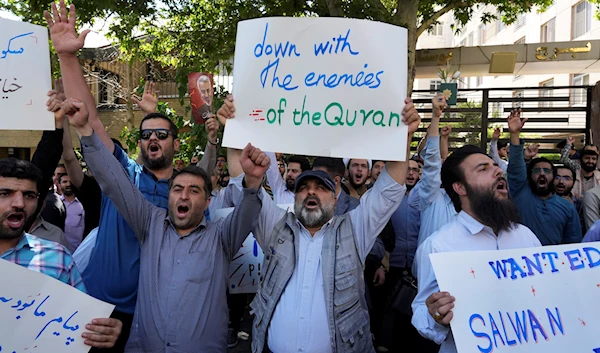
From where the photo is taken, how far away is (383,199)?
8.62 ft

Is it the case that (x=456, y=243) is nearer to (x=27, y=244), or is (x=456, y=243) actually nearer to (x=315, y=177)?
(x=315, y=177)

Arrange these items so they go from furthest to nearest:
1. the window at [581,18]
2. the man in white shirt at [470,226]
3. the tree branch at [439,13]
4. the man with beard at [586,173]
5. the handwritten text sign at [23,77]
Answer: the window at [581,18], the tree branch at [439,13], the man with beard at [586,173], the handwritten text sign at [23,77], the man in white shirt at [470,226]

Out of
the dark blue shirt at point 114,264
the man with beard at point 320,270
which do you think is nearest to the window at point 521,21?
the man with beard at point 320,270

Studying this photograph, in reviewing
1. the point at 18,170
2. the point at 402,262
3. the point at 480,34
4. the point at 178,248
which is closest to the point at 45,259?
the point at 18,170

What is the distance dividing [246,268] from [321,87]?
1802mm

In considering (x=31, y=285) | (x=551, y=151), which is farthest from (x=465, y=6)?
(x=31, y=285)

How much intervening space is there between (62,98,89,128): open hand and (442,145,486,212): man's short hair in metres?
1.88

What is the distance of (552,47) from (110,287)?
43.0ft

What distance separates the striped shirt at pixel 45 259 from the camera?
2.18 meters

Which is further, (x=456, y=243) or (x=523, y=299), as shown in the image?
(x=456, y=243)

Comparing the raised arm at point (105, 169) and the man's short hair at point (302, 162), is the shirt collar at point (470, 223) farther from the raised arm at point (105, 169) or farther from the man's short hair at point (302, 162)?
the man's short hair at point (302, 162)

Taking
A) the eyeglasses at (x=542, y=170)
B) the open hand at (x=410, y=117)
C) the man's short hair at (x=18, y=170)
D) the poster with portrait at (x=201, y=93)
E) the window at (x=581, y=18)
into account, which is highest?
the window at (x=581, y=18)

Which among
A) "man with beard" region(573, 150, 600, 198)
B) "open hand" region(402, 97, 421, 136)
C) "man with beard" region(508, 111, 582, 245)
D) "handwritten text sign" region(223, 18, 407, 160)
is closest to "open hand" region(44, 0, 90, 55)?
"handwritten text sign" region(223, 18, 407, 160)

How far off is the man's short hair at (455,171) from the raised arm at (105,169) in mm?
1635
